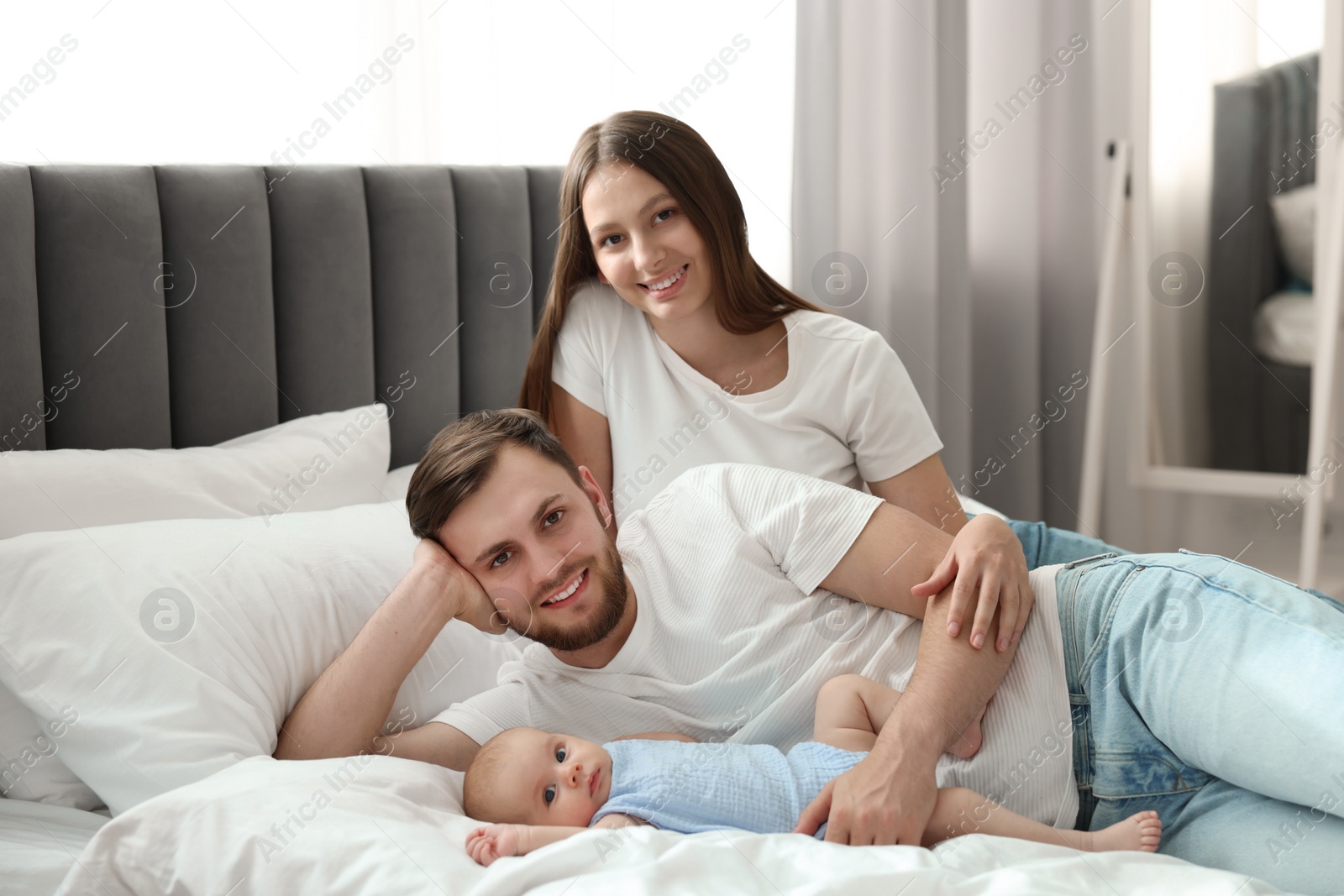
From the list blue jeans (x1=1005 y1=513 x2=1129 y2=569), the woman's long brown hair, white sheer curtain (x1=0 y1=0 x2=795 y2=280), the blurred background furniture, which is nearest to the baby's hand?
the woman's long brown hair

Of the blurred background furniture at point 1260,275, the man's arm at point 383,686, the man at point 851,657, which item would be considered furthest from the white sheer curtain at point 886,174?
the man's arm at point 383,686

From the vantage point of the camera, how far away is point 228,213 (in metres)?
1.63

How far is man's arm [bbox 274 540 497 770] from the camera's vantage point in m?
1.13

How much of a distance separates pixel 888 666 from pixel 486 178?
125 centimetres

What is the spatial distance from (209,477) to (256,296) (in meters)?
0.34

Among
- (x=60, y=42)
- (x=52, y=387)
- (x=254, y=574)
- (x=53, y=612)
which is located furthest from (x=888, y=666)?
(x=60, y=42)

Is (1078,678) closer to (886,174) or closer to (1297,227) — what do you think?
(886,174)

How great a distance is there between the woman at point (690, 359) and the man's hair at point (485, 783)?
653 millimetres

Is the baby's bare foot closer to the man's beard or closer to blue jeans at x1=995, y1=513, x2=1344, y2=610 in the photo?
the man's beard

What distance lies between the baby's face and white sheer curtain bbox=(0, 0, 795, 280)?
1.19m

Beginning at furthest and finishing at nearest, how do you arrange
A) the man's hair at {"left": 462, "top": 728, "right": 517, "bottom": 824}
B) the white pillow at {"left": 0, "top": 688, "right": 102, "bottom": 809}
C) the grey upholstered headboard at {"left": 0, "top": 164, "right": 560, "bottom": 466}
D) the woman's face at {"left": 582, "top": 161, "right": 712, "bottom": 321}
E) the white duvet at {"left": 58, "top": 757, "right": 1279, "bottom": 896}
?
the woman's face at {"left": 582, "top": 161, "right": 712, "bottom": 321}
the grey upholstered headboard at {"left": 0, "top": 164, "right": 560, "bottom": 466}
the white pillow at {"left": 0, "top": 688, "right": 102, "bottom": 809}
the man's hair at {"left": 462, "top": 728, "right": 517, "bottom": 824}
the white duvet at {"left": 58, "top": 757, "right": 1279, "bottom": 896}

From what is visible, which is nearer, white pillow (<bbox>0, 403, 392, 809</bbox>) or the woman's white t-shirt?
white pillow (<bbox>0, 403, 392, 809</bbox>)

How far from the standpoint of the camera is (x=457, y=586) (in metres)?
1.18

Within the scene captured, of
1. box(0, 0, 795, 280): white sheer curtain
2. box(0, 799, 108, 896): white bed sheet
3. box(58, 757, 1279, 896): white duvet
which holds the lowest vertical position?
box(0, 799, 108, 896): white bed sheet
